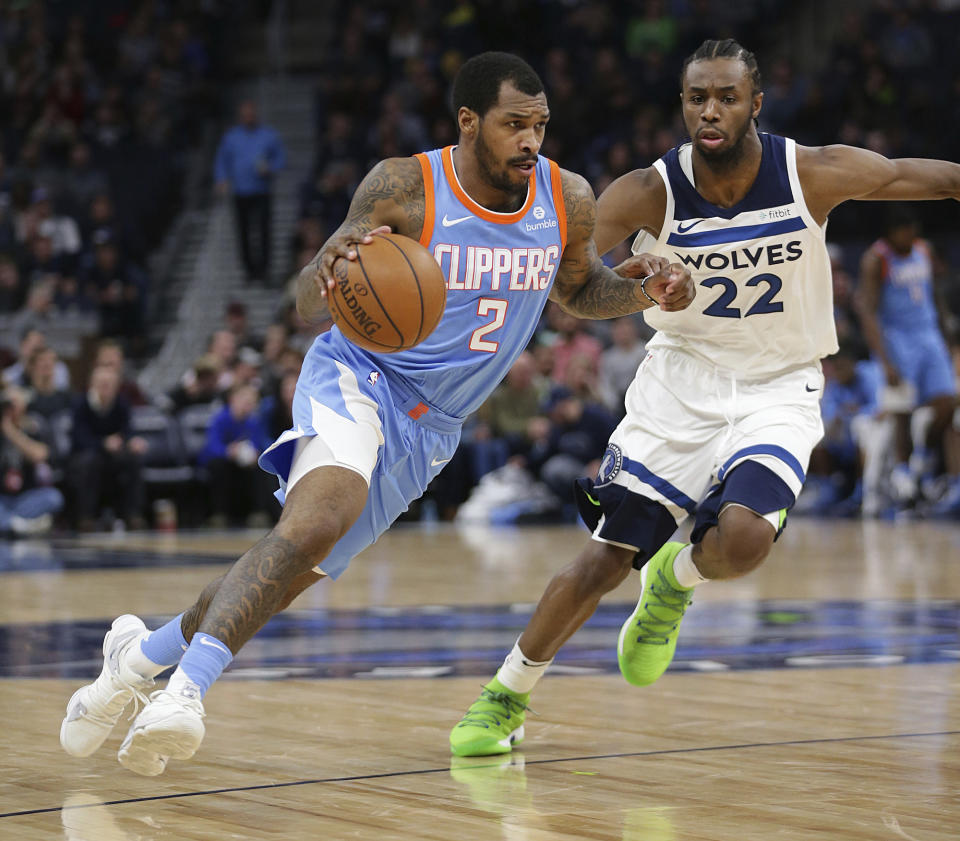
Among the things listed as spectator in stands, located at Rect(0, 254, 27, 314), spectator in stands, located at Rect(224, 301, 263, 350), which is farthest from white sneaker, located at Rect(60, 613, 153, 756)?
spectator in stands, located at Rect(0, 254, 27, 314)

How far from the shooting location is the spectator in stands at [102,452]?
44.2 feet

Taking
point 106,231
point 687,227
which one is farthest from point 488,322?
point 106,231

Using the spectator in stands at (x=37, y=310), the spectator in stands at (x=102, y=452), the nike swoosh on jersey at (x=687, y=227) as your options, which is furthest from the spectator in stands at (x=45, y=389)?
the nike swoosh on jersey at (x=687, y=227)

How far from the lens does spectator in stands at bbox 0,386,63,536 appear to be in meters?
12.9

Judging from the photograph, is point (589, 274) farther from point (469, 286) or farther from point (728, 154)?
point (728, 154)

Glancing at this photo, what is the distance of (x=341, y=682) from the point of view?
217 inches

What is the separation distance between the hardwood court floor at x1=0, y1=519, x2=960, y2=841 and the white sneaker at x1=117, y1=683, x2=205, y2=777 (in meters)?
0.12

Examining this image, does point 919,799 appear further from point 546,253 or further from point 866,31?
point 866,31

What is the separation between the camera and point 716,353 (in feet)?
16.4

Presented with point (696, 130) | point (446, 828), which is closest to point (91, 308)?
point (696, 130)

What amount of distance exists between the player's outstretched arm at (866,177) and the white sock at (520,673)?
159 cm

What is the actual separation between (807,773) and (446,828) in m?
1.04

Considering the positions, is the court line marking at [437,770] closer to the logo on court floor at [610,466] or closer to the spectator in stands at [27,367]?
the logo on court floor at [610,466]

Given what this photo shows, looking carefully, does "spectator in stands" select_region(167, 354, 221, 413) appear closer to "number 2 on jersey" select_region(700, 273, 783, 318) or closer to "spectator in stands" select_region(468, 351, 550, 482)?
"spectator in stands" select_region(468, 351, 550, 482)
